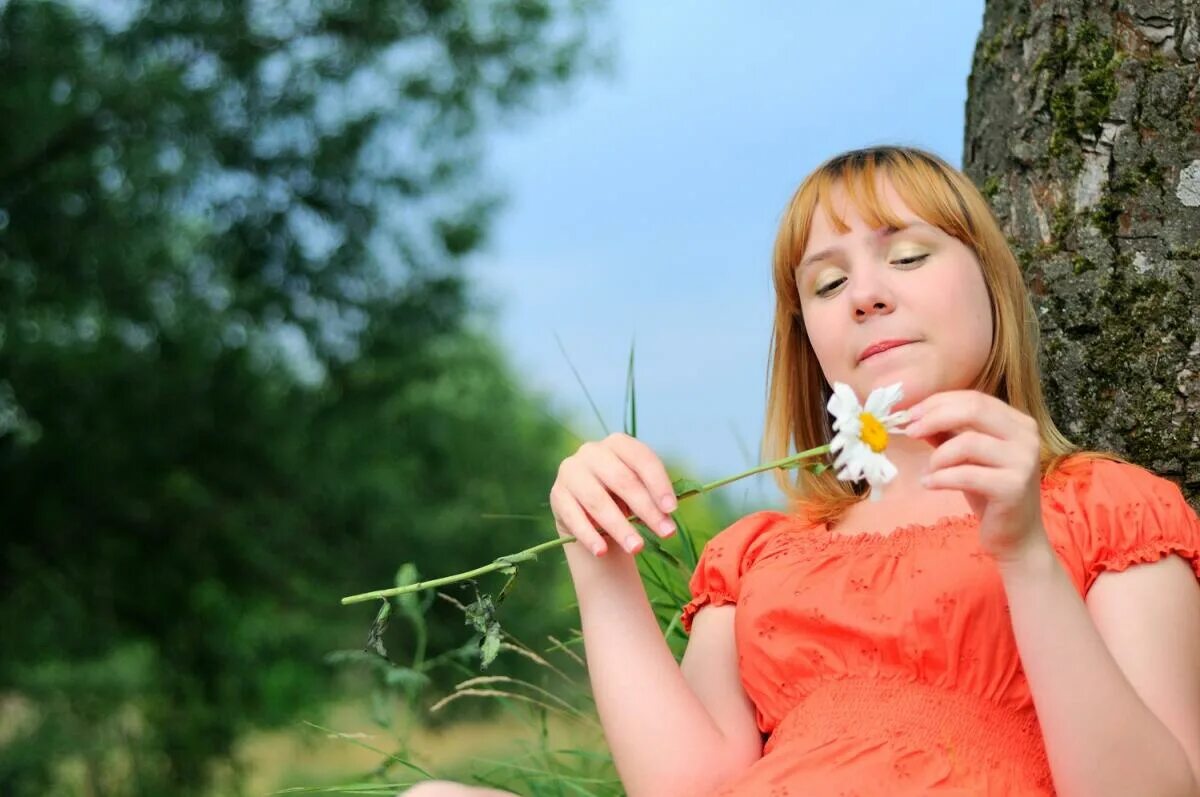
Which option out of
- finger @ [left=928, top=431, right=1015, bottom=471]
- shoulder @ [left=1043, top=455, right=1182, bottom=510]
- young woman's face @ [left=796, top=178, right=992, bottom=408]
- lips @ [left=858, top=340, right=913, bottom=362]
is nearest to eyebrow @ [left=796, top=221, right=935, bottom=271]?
young woman's face @ [left=796, top=178, right=992, bottom=408]

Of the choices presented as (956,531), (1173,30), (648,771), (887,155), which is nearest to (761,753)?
(648,771)

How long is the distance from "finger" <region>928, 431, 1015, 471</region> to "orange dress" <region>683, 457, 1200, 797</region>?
28 cm

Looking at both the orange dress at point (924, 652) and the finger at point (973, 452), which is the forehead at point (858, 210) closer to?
the orange dress at point (924, 652)

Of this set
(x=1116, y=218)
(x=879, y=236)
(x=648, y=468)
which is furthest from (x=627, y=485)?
(x=1116, y=218)

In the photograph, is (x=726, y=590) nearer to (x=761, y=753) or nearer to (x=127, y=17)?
(x=761, y=753)

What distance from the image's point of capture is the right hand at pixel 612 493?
1267mm

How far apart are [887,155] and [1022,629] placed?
0.63m

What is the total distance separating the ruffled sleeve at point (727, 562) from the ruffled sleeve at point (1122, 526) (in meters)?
0.38

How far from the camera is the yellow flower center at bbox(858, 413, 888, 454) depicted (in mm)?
1134

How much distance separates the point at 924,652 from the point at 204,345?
209 inches

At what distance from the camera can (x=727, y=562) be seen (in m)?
1.57

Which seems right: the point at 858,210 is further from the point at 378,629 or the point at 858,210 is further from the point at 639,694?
the point at 378,629

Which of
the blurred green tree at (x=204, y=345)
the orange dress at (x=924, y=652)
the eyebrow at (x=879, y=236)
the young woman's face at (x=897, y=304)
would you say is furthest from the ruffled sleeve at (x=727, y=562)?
the blurred green tree at (x=204, y=345)

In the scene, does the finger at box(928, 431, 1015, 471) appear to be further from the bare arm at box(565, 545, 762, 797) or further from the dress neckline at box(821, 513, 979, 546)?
the bare arm at box(565, 545, 762, 797)
